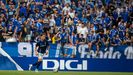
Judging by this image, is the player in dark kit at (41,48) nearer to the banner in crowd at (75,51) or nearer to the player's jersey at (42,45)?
the player's jersey at (42,45)

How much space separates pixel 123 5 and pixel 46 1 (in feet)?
17.0

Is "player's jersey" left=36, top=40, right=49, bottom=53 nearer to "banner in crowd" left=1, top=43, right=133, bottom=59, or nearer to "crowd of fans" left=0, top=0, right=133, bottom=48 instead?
"banner in crowd" left=1, top=43, right=133, bottom=59

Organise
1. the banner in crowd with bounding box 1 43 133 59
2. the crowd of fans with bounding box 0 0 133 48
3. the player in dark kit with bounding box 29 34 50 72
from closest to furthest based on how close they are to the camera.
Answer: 1. the player in dark kit with bounding box 29 34 50 72
2. the banner in crowd with bounding box 1 43 133 59
3. the crowd of fans with bounding box 0 0 133 48

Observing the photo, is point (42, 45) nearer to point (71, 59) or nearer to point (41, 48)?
point (41, 48)

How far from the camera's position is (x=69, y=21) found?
25.0 m

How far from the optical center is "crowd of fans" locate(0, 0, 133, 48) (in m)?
23.7

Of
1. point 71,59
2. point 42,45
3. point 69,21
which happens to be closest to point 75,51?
point 71,59

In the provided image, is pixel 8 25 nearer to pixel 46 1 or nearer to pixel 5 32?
pixel 5 32

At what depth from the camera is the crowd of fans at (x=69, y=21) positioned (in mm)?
23703

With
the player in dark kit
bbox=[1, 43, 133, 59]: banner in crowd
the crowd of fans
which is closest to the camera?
the player in dark kit

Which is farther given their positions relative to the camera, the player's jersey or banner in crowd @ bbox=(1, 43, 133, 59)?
banner in crowd @ bbox=(1, 43, 133, 59)

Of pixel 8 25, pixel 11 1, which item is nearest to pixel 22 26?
pixel 8 25

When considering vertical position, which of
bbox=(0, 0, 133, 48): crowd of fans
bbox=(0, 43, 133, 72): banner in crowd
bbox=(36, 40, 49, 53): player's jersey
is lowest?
bbox=(0, 43, 133, 72): banner in crowd

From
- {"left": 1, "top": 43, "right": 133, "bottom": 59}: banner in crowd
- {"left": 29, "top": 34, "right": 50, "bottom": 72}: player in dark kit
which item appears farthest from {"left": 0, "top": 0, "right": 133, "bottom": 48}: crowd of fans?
{"left": 29, "top": 34, "right": 50, "bottom": 72}: player in dark kit
